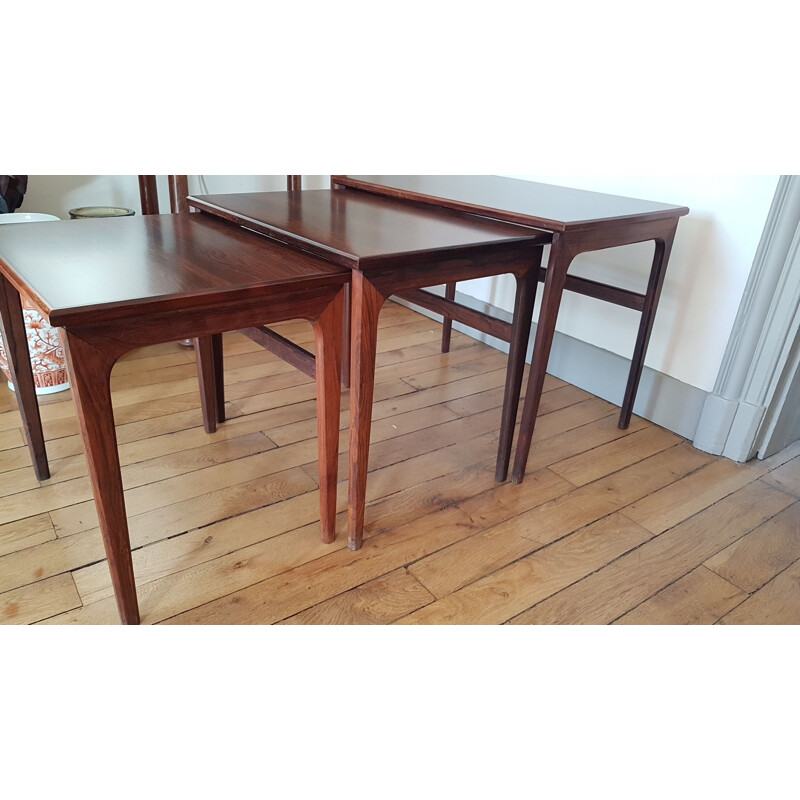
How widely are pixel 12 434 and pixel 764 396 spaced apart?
6.62ft

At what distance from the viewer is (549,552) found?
1.43m

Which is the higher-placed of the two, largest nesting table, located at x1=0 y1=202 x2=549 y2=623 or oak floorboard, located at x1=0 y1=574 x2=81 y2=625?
largest nesting table, located at x1=0 y1=202 x2=549 y2=623

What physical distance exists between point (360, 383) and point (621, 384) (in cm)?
119

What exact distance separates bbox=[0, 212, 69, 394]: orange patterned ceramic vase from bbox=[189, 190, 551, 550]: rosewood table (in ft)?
2.11

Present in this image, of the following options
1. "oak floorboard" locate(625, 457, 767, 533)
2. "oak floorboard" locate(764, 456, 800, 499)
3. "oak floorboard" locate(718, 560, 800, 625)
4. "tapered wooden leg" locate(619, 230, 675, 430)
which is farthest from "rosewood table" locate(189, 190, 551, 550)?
"oak floorboard" locate(764, 456, 800, 499)

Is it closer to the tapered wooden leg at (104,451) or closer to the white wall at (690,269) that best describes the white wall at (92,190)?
the white wall at (690,269)

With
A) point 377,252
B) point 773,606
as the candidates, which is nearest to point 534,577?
point 773,606

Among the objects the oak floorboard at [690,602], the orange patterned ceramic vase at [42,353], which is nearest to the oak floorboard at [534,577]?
the oak floorboard at [690,602]

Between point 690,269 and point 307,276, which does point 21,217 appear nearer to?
point 307,276

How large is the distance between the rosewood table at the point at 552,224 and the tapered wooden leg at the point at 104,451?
27.8 inches

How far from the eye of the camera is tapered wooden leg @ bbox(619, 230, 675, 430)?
5.66 feet

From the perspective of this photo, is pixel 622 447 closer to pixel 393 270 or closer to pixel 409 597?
pixel 409 597

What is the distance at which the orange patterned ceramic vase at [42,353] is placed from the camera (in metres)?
1.83

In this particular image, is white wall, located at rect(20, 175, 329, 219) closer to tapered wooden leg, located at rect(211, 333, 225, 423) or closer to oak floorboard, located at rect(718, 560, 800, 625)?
tapered wooden leg, located at rect(211, 333, 225, 423)
